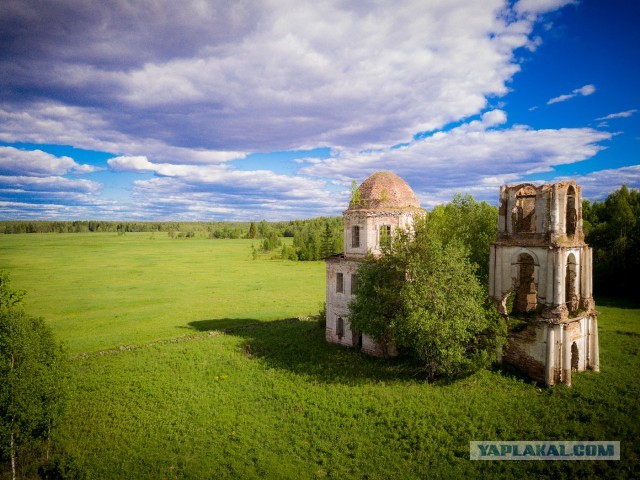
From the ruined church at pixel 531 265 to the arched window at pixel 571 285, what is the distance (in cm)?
5

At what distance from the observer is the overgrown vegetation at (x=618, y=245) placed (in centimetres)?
4556

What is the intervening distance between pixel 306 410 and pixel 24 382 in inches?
460

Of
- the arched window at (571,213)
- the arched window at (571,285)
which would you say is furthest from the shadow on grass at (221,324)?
the arched window at (571,213)

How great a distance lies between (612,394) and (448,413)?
29.6 feet

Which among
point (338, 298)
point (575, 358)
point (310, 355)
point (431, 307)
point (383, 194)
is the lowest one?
point (310, 355)

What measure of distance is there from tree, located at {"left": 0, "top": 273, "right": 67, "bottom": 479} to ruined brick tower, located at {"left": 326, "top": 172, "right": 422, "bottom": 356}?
55.2 feet

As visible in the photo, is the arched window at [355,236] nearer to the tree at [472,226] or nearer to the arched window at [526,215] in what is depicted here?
the tree at [472,226]

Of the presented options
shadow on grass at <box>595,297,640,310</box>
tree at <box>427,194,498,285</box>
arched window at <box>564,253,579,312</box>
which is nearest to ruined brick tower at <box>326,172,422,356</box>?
tree at <box>427,194,498,285</box>

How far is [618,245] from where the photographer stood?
46125mm

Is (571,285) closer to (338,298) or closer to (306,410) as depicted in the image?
(338,298)

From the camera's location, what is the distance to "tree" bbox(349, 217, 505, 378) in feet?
63.5

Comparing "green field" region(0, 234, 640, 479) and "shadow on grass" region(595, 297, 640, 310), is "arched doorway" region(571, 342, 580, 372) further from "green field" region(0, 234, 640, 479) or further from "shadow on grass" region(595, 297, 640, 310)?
"shadow on grass" region(595, 297, 640, 310)

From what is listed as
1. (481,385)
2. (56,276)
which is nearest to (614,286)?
(481,385)

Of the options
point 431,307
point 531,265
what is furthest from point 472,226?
point 431,307
